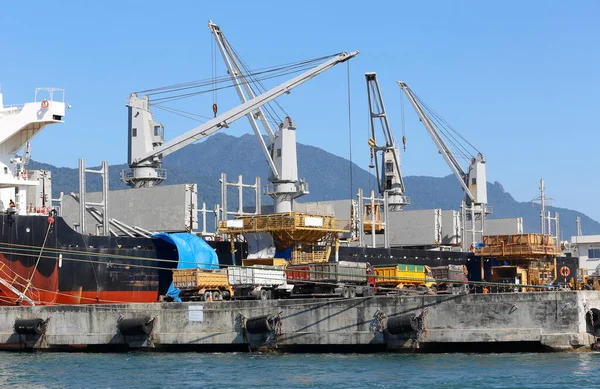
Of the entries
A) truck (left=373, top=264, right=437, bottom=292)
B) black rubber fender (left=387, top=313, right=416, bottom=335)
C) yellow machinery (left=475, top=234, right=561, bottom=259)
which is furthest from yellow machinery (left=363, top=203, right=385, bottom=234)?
black rubber fender (left=387, top=313, right=416, bottom=335)

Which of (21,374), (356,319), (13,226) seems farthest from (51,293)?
(356,319)

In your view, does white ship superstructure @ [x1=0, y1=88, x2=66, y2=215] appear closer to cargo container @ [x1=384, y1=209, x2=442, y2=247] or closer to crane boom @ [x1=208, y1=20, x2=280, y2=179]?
crane boom @ [x1=208, y1=20, x2=280, y2=179]

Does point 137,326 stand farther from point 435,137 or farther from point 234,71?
point 435,137

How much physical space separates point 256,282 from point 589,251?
5179cm

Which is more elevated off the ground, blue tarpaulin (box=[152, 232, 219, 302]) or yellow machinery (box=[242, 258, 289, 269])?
blue tarpaulin (box=[152, 232, 219, 302])


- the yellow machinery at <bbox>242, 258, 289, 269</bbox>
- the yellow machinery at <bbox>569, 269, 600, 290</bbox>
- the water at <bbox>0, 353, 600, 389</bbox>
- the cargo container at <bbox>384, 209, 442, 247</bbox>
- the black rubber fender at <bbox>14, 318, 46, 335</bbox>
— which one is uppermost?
the cargo container at <bbox>384, 209, 442, 247</bbox>

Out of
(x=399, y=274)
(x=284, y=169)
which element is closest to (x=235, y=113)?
(x=284, y=169)

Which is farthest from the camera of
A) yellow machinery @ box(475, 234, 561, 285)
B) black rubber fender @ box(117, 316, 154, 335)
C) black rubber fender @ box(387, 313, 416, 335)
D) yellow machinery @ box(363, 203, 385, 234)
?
yellow machinery @ box(363, 203, 385, 234)

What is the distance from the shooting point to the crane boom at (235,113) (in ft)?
219

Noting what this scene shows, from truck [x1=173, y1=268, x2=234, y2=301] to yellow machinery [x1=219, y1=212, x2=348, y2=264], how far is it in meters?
10.7

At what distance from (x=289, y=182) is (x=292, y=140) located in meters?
3.01

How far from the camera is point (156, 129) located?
68.2 metres

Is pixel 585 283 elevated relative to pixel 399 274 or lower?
lower

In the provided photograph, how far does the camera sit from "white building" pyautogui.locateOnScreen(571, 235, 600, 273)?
8856cm
